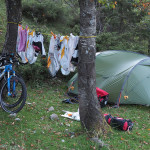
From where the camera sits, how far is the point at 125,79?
21.1 ft

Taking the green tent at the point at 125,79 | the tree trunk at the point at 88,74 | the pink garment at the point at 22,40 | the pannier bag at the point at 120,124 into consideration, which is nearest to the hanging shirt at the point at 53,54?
the pink garment at the point at 22,40

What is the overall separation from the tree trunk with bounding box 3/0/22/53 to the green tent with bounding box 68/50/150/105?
2.61 meters

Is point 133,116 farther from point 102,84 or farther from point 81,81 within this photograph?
point 81,81

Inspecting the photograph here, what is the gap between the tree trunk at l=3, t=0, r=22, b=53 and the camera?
5141mm

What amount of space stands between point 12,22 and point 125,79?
3.53m

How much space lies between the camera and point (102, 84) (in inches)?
266

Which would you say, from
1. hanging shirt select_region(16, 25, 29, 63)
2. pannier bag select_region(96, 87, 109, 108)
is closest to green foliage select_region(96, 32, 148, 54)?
pannier bag select_region(96, 87, 109, 108)

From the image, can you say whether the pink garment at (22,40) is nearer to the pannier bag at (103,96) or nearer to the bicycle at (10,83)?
the bicycle at (10,83)

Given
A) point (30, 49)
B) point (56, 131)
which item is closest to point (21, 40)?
point (30, 49)

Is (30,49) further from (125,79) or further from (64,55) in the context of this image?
(125,79)

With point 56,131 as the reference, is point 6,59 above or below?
above

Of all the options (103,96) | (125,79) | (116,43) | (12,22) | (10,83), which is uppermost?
(12,22)

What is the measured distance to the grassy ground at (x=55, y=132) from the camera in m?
3.60

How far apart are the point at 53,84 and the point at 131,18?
5931 mm
